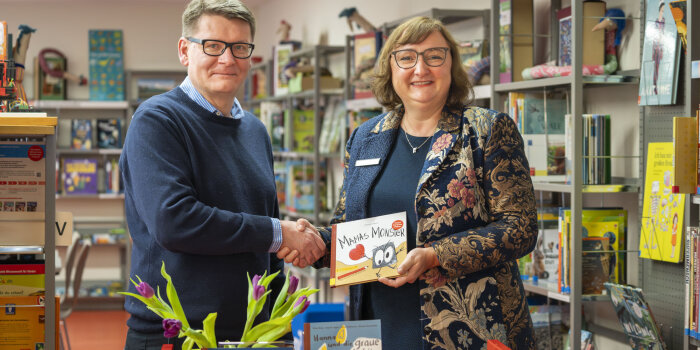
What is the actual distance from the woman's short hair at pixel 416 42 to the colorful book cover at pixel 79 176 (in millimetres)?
7256

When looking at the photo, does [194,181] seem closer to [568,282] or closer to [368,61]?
[568,282]

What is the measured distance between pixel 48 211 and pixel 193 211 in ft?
1.83

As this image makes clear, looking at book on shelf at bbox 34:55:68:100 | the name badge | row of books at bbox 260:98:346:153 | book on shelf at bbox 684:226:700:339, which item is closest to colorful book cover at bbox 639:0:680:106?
book on shelf at bbox 684:226:700:339

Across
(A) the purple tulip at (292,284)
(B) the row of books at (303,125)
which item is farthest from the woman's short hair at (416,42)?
(B) the row of books at (303,125)

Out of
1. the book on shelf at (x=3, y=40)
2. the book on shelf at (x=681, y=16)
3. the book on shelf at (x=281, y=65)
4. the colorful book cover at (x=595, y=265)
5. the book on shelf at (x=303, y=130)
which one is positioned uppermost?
the book on shelf at (x=281, y=65)

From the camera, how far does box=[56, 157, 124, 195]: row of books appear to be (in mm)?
8844

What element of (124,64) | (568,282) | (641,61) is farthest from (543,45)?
(124,64)

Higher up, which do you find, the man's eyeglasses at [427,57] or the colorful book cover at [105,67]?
the colorful book cover at [105,67]

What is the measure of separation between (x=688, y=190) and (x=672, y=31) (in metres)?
0.64

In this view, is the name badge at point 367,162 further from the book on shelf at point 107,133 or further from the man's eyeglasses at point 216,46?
the book on shelf at point 107,133

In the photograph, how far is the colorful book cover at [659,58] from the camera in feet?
9.02

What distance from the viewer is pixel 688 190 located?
2.44 meters

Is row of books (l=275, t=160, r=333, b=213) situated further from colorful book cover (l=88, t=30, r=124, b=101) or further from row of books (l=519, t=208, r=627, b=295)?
colorful book cover (l=88, t=30, r=124, b=101)

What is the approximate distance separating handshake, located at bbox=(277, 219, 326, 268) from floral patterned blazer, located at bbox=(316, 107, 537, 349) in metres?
0.30
